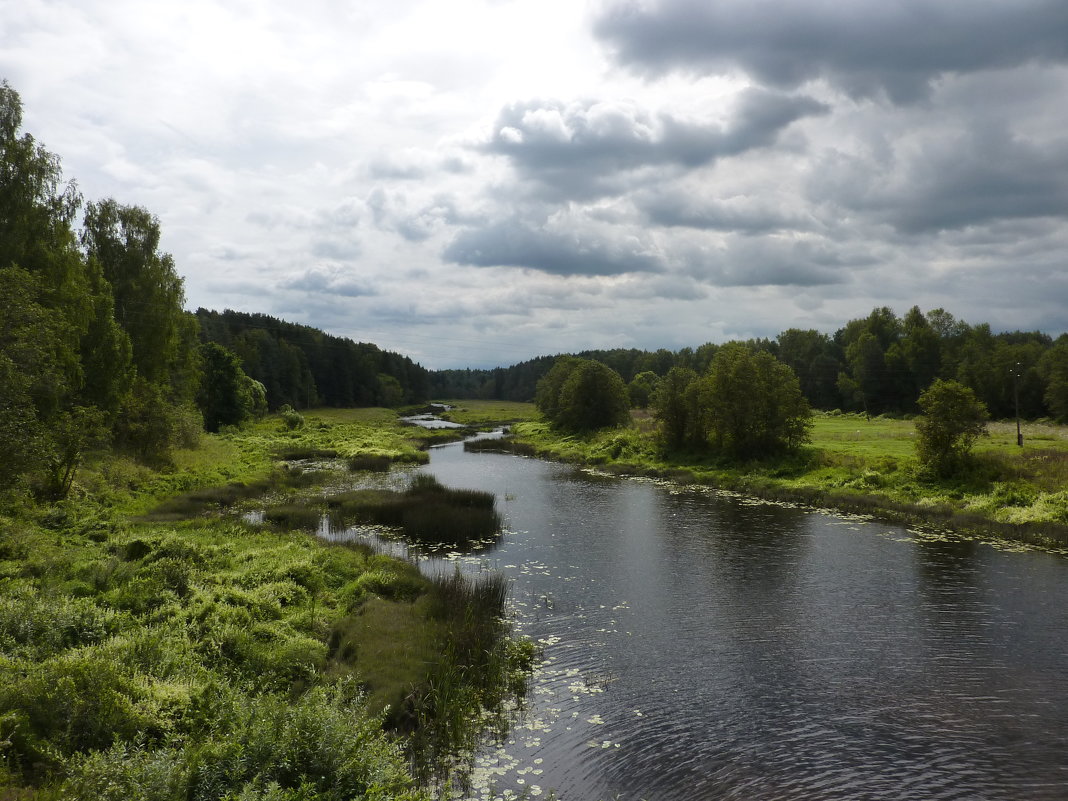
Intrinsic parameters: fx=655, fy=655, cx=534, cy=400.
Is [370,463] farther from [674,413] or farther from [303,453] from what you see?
[674,413]

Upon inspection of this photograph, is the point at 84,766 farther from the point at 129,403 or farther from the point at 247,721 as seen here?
the point at 129,403

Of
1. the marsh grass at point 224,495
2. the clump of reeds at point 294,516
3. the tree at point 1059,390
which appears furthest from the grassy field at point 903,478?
the clump of reeds at point 294,516

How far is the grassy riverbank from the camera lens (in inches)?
382

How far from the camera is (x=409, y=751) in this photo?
42.7ft

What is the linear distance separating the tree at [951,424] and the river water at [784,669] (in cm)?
1090

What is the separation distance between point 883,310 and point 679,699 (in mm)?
149219

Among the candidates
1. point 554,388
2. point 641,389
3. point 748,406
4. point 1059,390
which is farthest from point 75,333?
point 641,389

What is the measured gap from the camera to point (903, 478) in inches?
1650

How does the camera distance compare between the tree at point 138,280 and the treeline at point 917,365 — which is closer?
the tree at point 138,280

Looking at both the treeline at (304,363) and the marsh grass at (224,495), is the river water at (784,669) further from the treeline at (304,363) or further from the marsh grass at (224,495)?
the treeline at (304,363)

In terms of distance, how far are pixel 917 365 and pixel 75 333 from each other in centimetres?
12709

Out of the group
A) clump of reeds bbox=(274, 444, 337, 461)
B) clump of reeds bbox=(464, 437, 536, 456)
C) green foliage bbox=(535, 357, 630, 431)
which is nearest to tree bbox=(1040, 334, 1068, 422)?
green foliage bbox=(535, 357, 630, 431)

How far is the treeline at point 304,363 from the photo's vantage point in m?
136

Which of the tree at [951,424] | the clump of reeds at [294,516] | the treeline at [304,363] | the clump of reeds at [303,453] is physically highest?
the treeline at [304,363]
